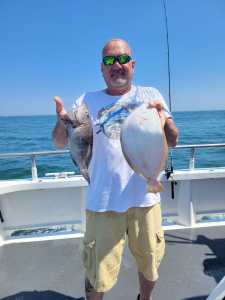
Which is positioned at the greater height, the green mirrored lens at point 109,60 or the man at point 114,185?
the green mirrored lens at point 109,60

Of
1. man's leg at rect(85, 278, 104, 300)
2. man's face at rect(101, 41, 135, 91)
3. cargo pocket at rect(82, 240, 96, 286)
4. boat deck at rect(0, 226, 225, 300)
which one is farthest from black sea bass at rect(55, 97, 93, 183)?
boat deck at rect(0, 226, 225, 300)

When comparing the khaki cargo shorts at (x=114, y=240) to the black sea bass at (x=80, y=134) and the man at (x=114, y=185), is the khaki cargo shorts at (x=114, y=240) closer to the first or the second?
the man at (x=114, y=185)


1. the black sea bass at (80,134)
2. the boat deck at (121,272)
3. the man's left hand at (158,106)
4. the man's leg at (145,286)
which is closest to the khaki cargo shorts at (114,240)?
the man's leg at (145,286)

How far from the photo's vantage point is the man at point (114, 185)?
5.87 ft

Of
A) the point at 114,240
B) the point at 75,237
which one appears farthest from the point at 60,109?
the point at 75,237

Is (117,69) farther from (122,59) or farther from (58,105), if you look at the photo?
(58,105)

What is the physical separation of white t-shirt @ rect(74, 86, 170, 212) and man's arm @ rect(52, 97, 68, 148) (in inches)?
7.0

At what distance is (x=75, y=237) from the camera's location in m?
3.67

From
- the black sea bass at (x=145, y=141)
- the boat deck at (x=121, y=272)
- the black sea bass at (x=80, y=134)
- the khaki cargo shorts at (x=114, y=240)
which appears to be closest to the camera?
the black sea bass at (x=145, y=141)

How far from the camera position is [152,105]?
1539 millimetres

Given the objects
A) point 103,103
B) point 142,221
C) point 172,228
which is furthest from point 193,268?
point 103,103

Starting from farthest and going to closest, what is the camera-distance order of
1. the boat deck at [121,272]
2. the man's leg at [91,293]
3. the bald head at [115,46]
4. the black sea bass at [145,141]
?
the boat deck at [121,272] → the man's leg at [91,293] → the bald head at [115,46] → the black sea bass at [145,141]

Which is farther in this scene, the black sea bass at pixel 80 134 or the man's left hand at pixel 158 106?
the black sea bass at pixel 80 134

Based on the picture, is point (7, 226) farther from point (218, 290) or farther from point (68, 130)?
point (218, 290)
